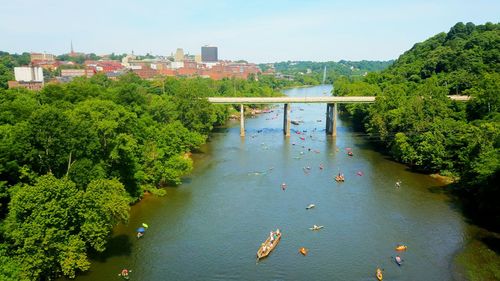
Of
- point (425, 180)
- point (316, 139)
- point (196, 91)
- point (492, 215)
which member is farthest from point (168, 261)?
point (316, 139)

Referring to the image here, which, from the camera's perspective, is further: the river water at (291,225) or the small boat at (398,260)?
the small boat at (398,260)

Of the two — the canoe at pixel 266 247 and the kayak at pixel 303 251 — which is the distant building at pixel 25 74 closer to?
the canoe at pixel 266 247

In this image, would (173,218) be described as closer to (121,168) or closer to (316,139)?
(121,168)

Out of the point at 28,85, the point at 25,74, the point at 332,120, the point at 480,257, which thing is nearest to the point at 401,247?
the point at 480,257

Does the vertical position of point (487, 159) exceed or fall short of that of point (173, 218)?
it exceeds it

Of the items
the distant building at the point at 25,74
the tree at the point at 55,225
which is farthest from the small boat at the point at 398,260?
the distant building at the point at 25,74

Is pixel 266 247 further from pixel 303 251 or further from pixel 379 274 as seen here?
pixel 379 274
